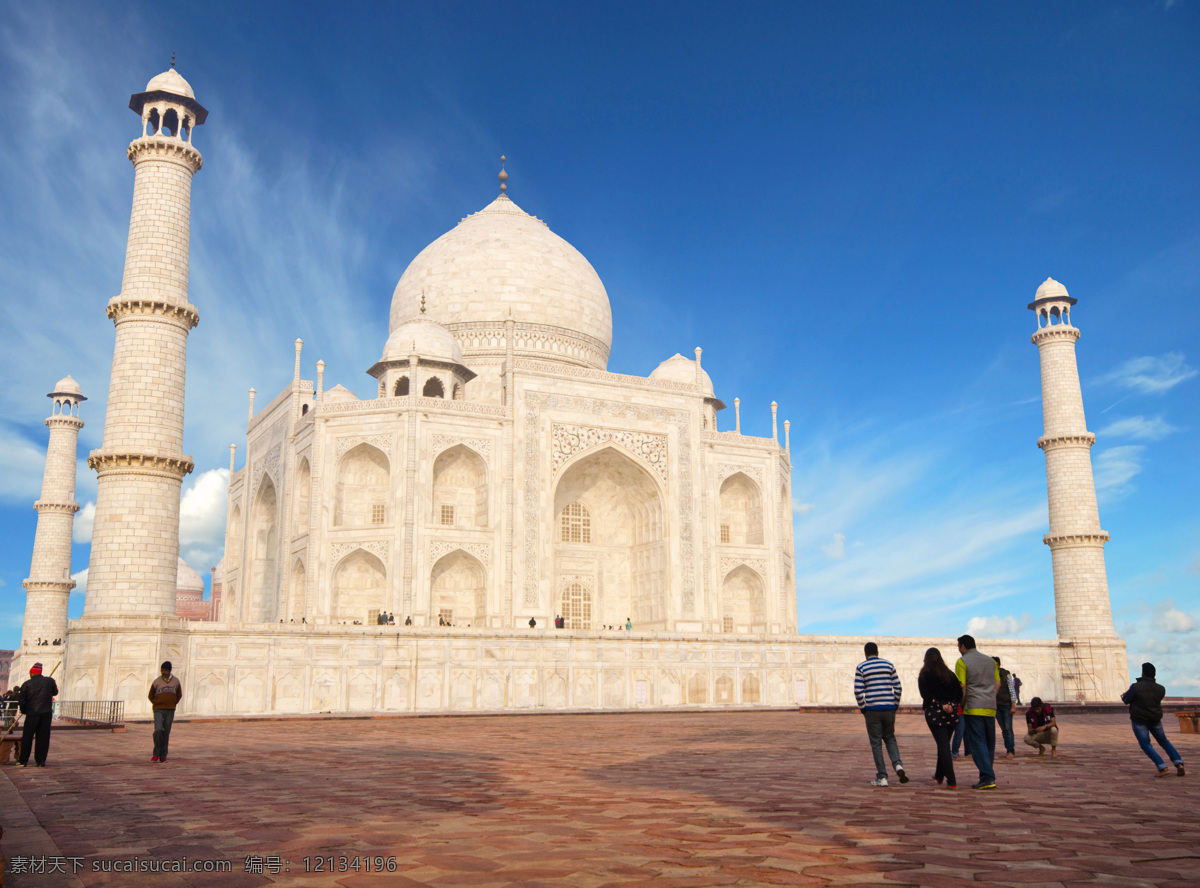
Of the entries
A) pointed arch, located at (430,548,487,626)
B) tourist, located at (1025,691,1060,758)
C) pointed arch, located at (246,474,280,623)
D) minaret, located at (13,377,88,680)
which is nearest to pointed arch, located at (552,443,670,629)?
pointed arch, located at (430,548,487,626)

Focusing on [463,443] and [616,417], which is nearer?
[463,443]

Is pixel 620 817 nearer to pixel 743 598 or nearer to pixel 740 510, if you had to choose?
pixel 743 598

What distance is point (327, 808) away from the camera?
20.4 ft

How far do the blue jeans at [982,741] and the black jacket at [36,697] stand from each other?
8469 millimetres

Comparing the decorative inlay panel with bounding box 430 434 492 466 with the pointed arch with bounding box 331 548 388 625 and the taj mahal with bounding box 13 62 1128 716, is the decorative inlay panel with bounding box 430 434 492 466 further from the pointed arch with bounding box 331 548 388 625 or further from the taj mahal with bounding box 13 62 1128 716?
the pointed arch with bounding box 331 548 388 625

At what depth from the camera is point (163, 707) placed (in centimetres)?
1017

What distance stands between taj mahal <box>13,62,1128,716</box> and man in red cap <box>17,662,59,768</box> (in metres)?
9.26

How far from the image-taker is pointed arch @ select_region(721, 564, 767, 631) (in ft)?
110

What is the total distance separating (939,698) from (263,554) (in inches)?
1141

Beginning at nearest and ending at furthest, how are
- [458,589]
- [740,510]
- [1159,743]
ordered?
[1159,743] → [458,589] → [740,510]

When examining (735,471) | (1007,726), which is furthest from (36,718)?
(735,471)

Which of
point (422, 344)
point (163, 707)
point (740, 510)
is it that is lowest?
point (163, 707)

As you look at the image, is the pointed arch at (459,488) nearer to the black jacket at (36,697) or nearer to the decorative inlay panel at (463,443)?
the decorative inlay panel at (463,443)

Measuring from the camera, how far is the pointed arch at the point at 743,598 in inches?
1323
